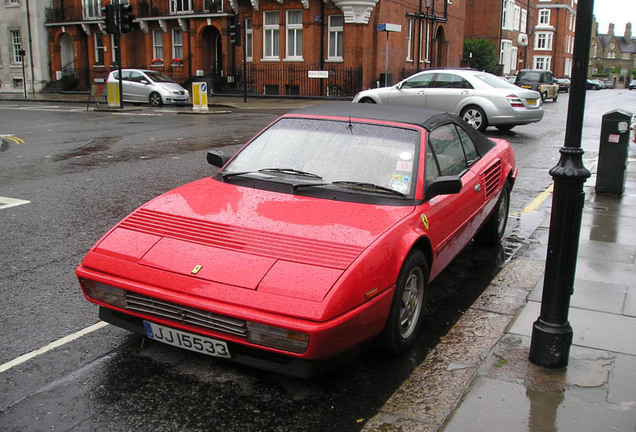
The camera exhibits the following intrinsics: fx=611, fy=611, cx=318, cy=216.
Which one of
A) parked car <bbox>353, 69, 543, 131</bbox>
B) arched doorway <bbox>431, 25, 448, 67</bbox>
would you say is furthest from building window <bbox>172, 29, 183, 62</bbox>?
parked car <bbox>353, 69, 543, 131</bbox>

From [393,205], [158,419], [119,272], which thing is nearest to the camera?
[158,419]

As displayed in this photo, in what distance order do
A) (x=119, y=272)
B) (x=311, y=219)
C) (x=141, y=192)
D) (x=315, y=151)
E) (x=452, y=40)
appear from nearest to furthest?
1. (x=119, y=272)
2. (x=311, y=219)
3. (x=315, y=151)
4. (x=141, y=192)
5. (x=452, y=40)

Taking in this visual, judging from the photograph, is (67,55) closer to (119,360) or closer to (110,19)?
(110,19)

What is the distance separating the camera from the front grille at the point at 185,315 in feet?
10.2

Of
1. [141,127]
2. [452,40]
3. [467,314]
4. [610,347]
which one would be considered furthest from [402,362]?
[452,40]

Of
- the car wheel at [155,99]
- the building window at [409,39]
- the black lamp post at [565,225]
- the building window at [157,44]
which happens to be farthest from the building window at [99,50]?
the black lamp post at [565,225]

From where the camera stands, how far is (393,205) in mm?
3961

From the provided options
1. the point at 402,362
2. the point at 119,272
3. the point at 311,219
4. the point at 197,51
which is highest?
the point at 197,51

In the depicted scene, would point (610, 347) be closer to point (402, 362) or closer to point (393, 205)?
point (402, 362)

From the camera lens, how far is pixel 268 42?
109 ft

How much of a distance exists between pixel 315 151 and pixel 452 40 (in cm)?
3897

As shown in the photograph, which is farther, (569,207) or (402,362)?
(402,362)

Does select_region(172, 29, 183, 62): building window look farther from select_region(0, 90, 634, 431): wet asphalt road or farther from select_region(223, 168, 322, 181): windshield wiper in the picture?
select_region(223, 168, 322, 181): windshield wiper

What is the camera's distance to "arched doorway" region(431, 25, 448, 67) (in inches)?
1551
